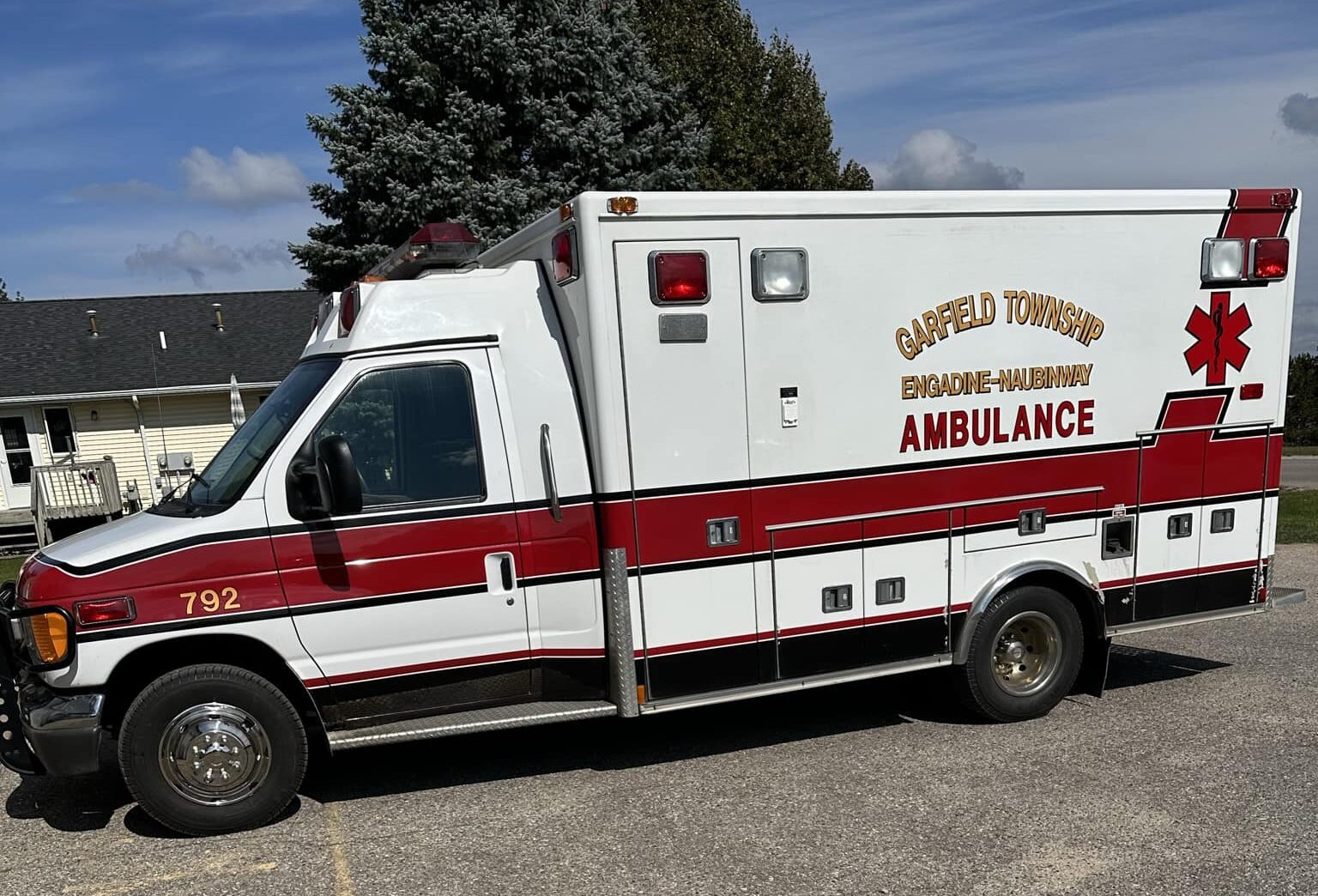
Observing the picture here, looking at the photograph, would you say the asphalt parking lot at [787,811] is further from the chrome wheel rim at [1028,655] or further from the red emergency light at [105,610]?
the red emergency light at [105,610]

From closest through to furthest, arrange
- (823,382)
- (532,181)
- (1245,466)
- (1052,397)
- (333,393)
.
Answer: (333,393)
(823,382)
(1052,397)
(1245,466)
(532,181)

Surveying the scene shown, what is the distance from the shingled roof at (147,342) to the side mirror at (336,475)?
672 inches

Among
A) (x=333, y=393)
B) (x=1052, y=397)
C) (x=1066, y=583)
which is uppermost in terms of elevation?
(x=333, y=393)

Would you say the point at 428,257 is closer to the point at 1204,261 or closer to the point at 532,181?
the point at 1204,261

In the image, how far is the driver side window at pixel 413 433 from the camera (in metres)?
4.68

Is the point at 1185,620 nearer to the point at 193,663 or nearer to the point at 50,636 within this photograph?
the point at 193,663

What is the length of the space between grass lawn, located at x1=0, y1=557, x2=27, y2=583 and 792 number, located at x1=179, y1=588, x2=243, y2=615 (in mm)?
10222

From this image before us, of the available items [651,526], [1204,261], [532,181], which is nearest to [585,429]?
[651,526]

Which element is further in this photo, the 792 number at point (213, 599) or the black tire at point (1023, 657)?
the black tire at point (1023, 657)

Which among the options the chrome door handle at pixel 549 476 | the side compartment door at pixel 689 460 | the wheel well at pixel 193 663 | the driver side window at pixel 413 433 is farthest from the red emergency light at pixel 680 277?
the wheel well at pixel 193 663

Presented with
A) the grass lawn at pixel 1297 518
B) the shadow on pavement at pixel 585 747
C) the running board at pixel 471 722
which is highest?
the running board at pixel 471 722

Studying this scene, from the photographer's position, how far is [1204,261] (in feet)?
18.8

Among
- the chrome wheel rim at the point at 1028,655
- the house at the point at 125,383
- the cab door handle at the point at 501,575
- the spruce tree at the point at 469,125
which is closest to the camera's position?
the cab door handle at the point at 501,575

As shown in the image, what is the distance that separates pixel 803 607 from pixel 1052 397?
1.86 m
